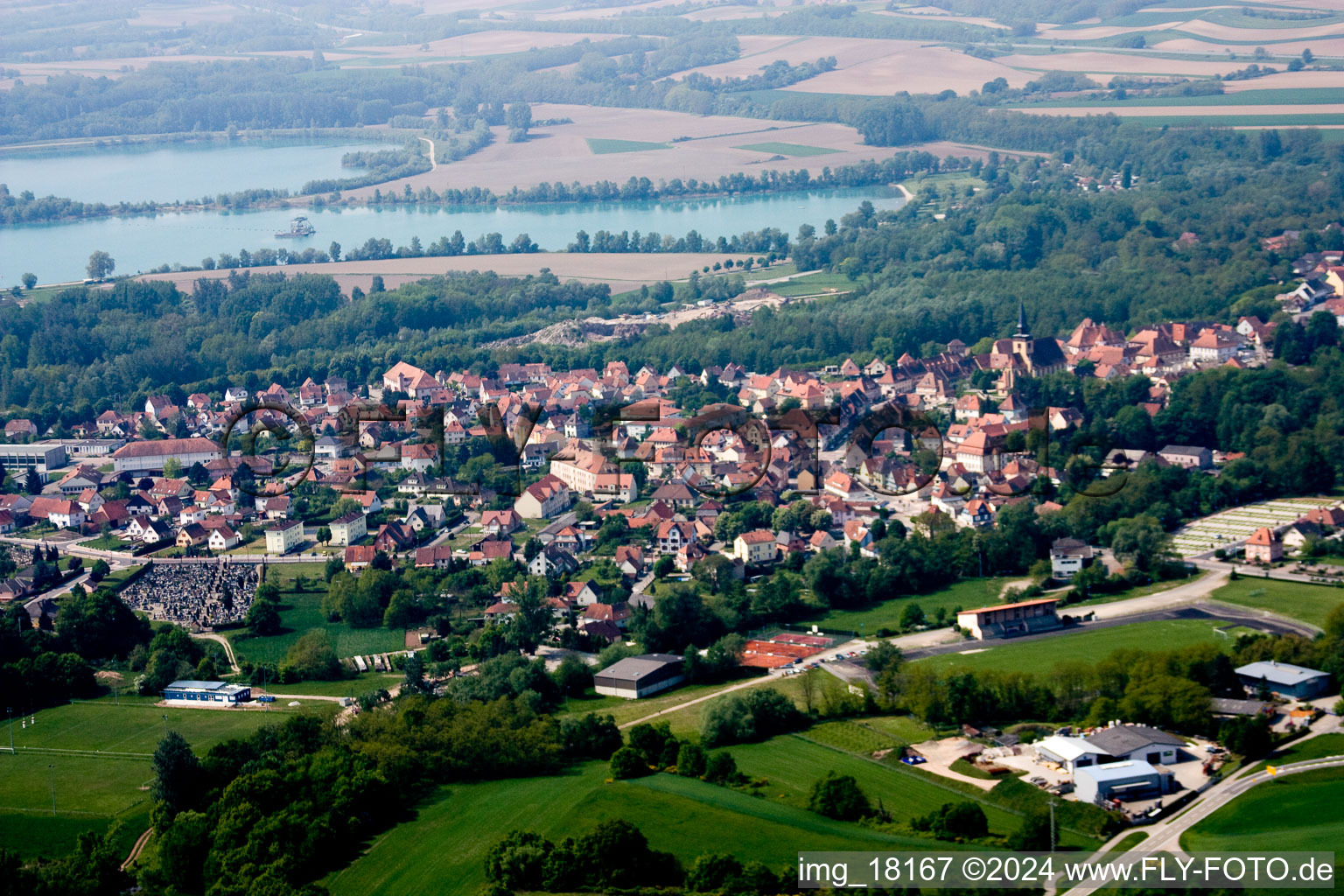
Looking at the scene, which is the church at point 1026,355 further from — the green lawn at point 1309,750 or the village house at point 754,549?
the green lawn at point 1309,750

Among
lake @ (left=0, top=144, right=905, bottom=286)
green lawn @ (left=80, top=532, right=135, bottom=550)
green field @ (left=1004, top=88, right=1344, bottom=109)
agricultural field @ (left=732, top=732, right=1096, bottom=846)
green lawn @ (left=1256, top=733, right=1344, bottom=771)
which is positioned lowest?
green lawn @ (left=80, top=532, right=135, bottom=550)

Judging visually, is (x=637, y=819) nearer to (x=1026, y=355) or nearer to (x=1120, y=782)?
(x=1120, y=782)

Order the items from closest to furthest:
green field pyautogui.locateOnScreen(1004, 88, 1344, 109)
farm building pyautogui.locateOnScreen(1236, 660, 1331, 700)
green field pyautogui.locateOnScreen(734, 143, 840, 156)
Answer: farm building pyautogui.locateOnScreen(1236, 660, 1331, 700), green field pyautogui.locateOnScreen(1004, 88, 1344, 109), green field pyautogui.locateOnScreen(734, 143, 840, 156)

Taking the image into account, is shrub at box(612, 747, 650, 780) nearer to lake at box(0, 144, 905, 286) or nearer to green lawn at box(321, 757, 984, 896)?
green lawn at box(321, 757, 984, 896)

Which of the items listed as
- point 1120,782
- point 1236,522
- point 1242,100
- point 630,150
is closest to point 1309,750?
point 1120,782

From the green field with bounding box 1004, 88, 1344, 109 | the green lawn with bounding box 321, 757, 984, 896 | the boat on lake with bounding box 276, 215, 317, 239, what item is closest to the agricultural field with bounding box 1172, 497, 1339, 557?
the green lawn with bounding box 321, 757, 984, 896

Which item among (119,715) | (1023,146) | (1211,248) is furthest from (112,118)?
(119,715)
